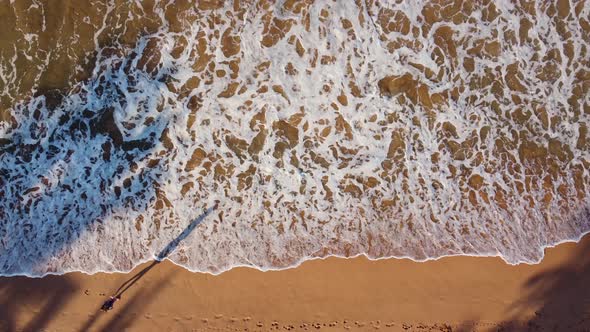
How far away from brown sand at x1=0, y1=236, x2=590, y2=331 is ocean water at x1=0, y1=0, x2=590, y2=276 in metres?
0.32

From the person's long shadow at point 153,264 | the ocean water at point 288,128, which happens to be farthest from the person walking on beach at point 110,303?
the ocean water at point 288,128

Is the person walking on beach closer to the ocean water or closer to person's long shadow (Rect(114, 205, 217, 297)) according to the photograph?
person's long shadow (Rect(114, 205, 217, 297))

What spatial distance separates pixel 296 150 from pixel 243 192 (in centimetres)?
110

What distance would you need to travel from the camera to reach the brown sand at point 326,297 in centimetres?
495

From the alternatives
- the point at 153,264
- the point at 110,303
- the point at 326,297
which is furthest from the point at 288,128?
the point at 110,303

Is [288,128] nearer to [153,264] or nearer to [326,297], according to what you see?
[326,297]

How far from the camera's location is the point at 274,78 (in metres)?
5.07

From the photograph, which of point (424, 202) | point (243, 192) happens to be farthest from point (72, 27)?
point (424, 202)

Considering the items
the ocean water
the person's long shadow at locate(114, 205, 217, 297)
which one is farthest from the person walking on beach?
the ocean water

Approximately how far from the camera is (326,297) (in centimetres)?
498

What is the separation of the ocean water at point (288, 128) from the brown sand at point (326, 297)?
323mm

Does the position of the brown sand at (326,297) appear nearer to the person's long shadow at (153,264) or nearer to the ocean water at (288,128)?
the person's long shadow at (153,264)

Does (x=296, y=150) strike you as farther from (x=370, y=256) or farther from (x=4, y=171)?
(x=4, y=171)

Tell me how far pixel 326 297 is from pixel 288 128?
278 cm
